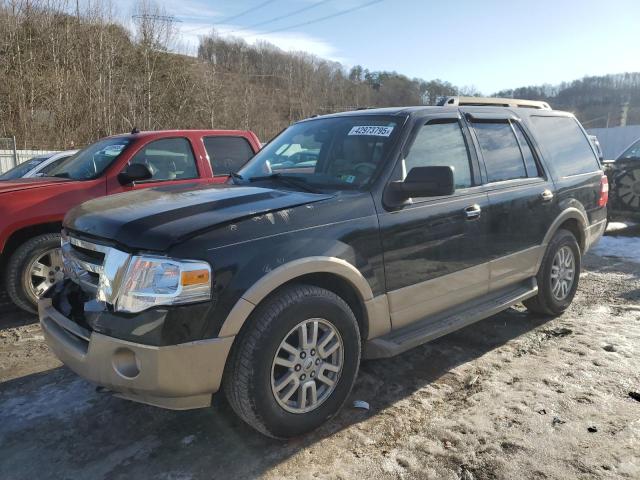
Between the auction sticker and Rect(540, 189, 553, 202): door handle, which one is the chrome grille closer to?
the auction sticker

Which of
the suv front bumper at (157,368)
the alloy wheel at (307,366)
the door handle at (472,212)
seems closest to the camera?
the suv front bumper at (157,368)

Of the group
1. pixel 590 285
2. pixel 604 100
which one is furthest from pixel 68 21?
pixel 604 100

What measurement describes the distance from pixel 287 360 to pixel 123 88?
30160 mm

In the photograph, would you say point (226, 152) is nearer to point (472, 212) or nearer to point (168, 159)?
point (168, 159)

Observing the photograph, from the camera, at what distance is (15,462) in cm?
272

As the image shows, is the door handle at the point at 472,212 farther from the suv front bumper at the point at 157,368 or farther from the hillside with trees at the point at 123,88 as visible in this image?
the hillside with trees at the point at 123,88

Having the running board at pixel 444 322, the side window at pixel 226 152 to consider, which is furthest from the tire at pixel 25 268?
the running board at pixel 444 322

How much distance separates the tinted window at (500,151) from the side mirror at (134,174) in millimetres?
3358

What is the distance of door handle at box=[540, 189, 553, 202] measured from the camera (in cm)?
445

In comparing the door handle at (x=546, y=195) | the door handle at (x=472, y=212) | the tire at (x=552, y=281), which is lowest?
the tire at (x=552, y=281)

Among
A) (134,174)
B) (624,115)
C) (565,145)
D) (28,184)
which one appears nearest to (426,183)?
(565,145)

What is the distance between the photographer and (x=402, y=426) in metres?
3.04

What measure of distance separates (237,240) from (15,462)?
1.72 m

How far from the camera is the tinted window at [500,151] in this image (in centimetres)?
409
